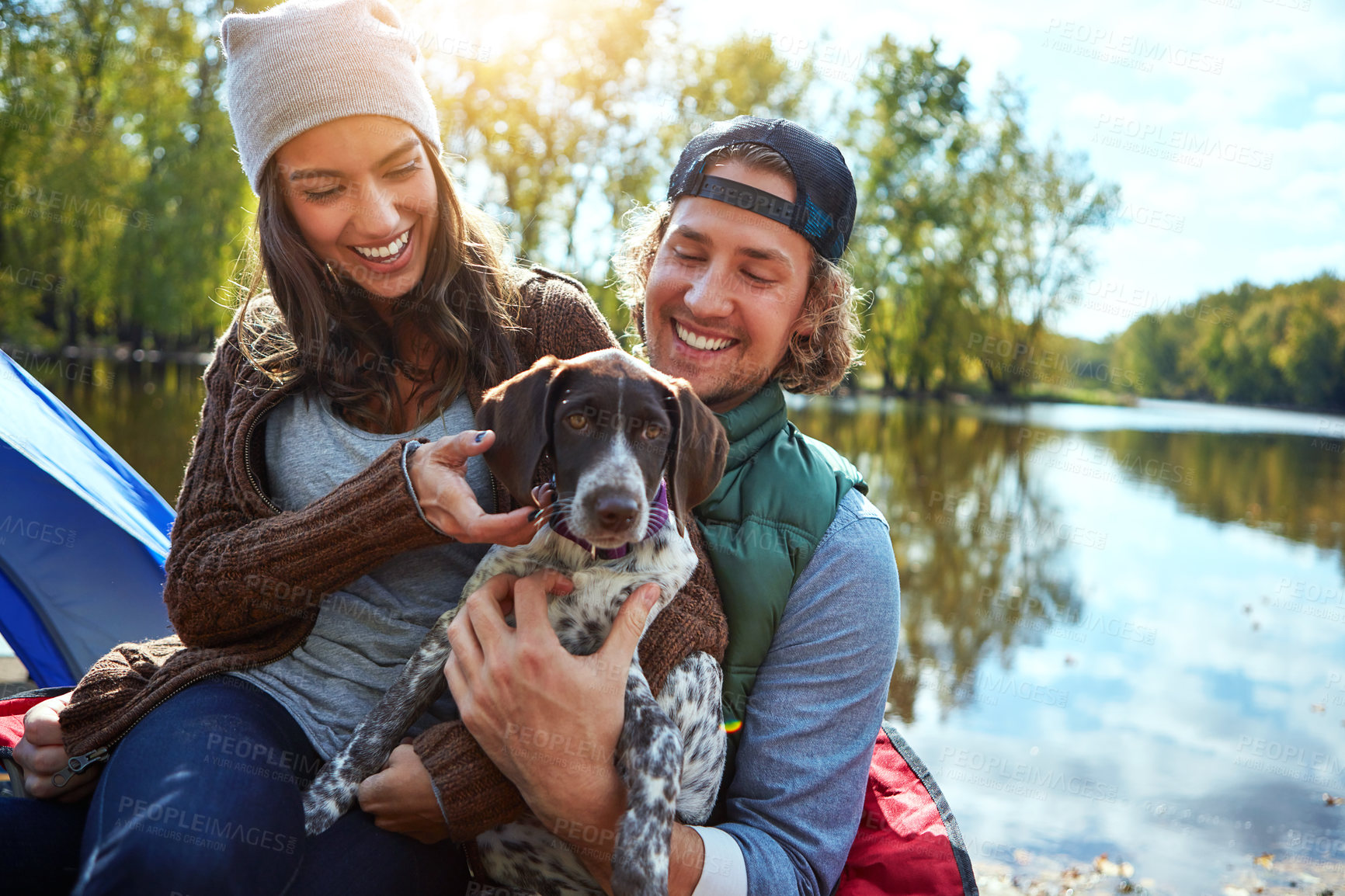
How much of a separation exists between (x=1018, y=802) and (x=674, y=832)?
371cm

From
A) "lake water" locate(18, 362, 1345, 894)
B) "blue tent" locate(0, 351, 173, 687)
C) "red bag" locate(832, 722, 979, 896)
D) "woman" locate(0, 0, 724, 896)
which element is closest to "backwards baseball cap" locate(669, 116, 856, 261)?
"woman" locate(0, 0, 724, 896)

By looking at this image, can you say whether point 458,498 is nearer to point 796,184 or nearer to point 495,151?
point 796,184

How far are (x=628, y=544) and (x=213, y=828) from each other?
1.15 meters

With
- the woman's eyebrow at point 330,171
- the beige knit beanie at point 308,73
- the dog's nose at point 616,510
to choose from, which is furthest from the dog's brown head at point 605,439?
the beige knit beanie at point 308,73

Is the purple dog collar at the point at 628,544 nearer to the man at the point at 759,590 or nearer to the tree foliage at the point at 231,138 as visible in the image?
the man at the point at 759,590

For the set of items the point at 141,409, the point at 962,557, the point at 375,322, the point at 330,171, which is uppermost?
the point at 330,171

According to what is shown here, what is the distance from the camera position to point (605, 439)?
7.57ft

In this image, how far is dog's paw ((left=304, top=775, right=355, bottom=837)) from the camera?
2207 mm

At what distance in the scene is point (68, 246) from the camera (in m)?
28.9

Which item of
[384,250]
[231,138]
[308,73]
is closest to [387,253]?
[384,250]

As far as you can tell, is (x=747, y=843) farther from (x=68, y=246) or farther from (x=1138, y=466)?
(x=68, y=246)

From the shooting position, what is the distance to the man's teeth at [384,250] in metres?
2.69

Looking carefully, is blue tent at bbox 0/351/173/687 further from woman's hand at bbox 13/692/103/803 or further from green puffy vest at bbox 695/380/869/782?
green puffy vest at bbox 695/380/869/782

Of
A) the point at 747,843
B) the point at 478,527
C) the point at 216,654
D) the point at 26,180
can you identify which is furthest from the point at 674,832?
the point at 26,180
